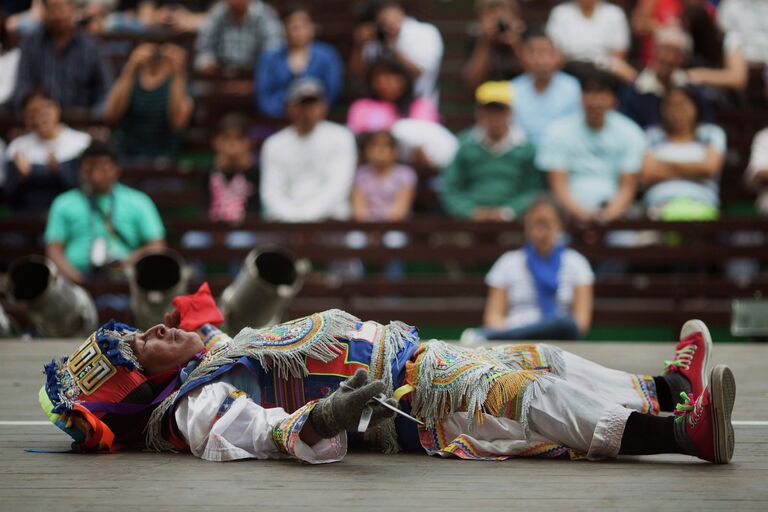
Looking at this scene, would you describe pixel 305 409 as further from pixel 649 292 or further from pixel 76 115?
pixel 76 115

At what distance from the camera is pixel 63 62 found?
335 inches

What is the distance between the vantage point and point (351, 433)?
343cm

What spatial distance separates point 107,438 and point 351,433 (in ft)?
2.21

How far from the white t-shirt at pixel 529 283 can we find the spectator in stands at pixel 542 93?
162 centimetres

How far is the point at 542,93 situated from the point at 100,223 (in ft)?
9.89

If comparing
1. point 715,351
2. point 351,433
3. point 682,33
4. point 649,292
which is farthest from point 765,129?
point 351,433

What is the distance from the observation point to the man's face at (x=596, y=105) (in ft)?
24.5

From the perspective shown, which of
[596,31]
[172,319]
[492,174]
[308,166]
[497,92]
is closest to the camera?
[172,319]

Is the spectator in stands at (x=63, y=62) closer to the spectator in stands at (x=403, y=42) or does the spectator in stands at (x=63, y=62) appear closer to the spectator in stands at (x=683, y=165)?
the spectator in stands at (x=403, y=42)

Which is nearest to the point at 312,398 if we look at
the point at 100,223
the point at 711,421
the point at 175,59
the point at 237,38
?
the point at 711,421

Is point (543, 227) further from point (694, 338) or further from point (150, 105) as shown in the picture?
point (150, 105)

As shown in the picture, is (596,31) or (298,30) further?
(596,31)

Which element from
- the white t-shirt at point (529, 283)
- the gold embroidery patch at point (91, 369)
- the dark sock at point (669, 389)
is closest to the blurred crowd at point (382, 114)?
the white t-shirt at point (529, 283)

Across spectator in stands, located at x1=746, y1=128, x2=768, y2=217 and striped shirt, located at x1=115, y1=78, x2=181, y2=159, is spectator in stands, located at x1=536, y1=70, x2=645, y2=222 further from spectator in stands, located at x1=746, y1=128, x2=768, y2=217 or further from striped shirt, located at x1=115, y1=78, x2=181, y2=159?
striped shirt, located at x1=115, y1=78, x2=181, y2=159
